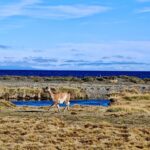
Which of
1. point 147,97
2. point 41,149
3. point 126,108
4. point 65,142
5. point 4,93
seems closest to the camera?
point 41,149

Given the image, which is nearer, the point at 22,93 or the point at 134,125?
the point at 134,125

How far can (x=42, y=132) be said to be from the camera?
24281 millimetres

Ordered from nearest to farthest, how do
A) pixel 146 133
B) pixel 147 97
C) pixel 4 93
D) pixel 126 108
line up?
pixel 146 133, pixel 126 108, pixel 147 97, pixel 4 93

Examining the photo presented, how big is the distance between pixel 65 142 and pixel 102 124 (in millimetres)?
4769

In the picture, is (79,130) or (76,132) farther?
(79,130)

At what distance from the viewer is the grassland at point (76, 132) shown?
69.5 feet

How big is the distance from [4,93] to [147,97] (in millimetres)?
23160

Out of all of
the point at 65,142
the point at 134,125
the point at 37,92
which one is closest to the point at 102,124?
the point at 134,125

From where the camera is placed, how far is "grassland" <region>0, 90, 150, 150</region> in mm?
21188

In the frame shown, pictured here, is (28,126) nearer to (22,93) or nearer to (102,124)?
(102,124)

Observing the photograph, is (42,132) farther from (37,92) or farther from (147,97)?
(37,92)

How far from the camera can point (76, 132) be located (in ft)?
78.9

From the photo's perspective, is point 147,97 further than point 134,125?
Yes

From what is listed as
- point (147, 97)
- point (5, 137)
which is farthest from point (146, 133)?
point (147, 97)
